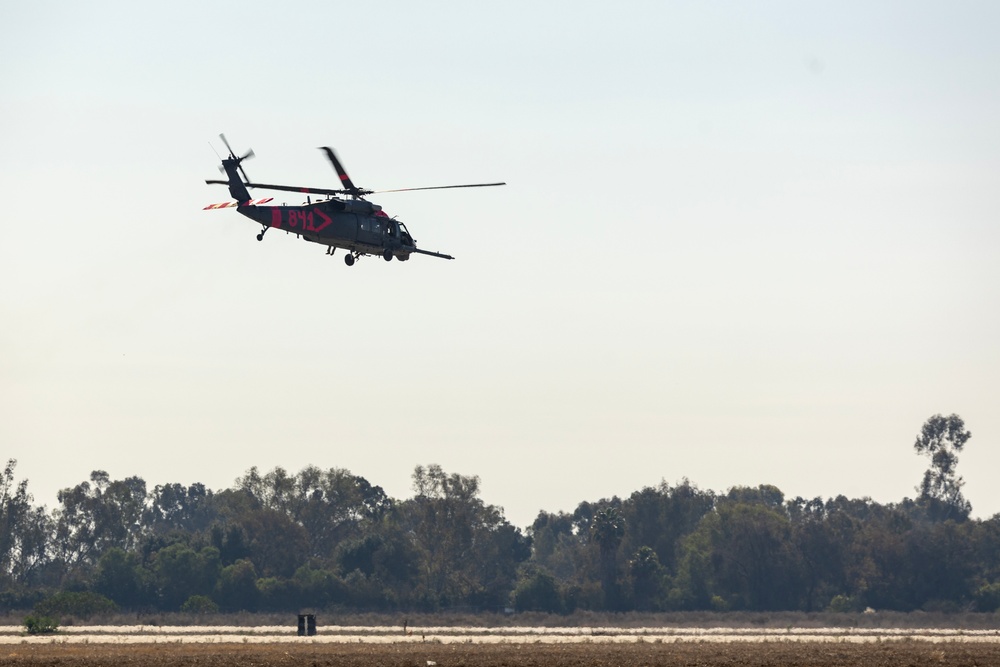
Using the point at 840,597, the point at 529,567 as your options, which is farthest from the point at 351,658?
the point at 529,567

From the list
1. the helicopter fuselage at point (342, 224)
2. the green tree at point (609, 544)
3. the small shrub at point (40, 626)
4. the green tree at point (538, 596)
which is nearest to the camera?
the helicopter fuselage at point (342, 224)

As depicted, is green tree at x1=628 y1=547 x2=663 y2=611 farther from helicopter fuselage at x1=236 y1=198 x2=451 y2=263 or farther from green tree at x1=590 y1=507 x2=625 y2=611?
helicopter fuselage at x1=236 y1=198 x2=451 y2=263

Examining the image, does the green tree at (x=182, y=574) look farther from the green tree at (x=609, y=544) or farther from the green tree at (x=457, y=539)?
the green tree at (x=609, y=544)

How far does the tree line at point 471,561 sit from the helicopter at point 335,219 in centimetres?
4964

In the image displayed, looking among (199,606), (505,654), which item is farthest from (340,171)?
(199,606)

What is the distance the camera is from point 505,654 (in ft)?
228

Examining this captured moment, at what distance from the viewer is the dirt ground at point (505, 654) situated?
202 feet

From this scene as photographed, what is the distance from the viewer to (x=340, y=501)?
168 m

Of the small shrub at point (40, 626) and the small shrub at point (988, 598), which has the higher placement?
the small shrub at point (988, 598)

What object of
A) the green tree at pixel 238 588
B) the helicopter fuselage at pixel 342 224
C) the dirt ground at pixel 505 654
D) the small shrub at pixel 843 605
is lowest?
the dirt ground at pixel 505 654

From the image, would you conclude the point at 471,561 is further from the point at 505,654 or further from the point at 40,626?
the point at 505,654

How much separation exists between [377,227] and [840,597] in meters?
73.0

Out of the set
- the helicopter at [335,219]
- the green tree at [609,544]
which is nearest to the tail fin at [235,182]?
the helicopter at [335,219]

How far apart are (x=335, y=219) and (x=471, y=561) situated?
8405 centimetres
